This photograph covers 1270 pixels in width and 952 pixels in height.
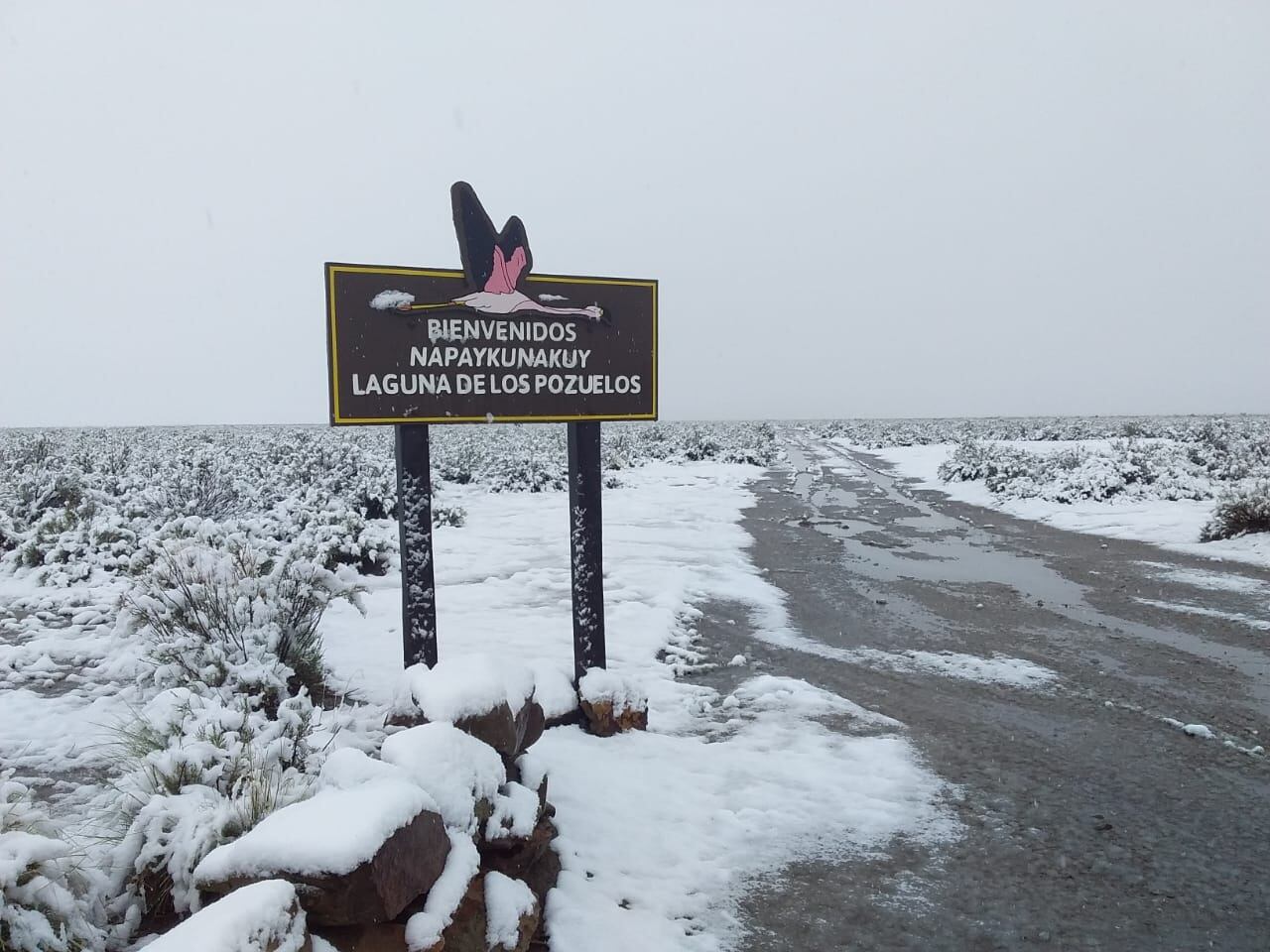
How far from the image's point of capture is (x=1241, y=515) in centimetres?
1302

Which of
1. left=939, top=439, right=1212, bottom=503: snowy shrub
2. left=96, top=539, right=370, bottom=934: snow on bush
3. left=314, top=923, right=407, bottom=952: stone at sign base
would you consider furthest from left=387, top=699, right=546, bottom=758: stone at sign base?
left=939, top=439, right=1212, bottom=503: snowy shrub

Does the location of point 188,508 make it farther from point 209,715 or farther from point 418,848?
point 418,848

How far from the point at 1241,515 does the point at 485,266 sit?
13.6 m

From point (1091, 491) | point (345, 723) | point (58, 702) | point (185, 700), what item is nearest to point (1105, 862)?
point (345, 723)

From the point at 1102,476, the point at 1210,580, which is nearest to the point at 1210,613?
the point at 1210,580

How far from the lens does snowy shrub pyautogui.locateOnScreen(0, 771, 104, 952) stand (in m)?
2.33

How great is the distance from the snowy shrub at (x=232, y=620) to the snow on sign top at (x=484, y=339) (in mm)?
1617

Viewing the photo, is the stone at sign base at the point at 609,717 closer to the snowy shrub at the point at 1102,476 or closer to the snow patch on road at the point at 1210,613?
the snow patch on road at the point at 1210,613

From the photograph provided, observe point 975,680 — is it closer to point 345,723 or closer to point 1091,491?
point 345,723

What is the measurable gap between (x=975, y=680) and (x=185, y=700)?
561 cm

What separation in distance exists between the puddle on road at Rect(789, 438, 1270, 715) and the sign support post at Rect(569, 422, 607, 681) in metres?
4.83

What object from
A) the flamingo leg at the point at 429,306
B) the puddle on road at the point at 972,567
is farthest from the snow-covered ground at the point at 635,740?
the flamingo leg at the point at 429,306

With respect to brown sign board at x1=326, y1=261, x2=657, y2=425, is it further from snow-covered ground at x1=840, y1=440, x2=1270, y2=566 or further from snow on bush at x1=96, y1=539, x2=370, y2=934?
snow-covered ground at x1=840, y1=440, x2=1270, y2=566

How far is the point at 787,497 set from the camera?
21672 millimetres
